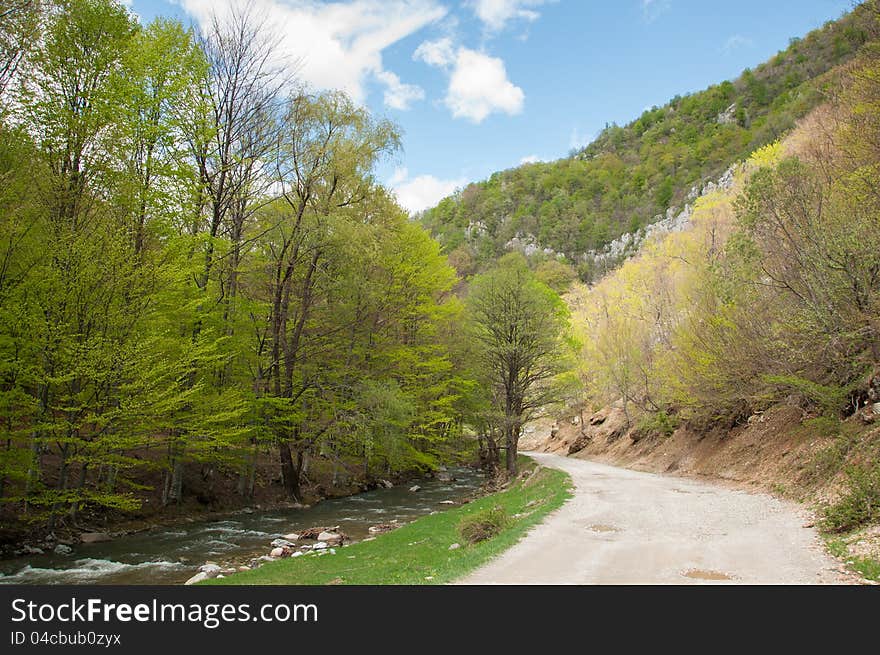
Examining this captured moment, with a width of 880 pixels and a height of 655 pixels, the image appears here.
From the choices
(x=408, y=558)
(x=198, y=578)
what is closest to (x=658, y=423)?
(x=408, y=558)

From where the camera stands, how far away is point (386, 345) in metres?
27.3

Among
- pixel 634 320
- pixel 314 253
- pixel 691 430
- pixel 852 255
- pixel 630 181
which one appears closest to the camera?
pixel 852 255

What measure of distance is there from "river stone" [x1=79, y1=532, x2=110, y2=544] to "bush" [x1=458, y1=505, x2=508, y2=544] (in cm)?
1022

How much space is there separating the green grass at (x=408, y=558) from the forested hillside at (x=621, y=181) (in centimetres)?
7333

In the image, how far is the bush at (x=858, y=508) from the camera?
8234 mm

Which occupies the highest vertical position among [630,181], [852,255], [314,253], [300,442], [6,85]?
[630,181]

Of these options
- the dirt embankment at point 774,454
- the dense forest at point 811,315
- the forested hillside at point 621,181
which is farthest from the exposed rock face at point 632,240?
the dense forest at point 811,315

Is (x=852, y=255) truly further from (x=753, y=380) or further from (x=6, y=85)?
(x=6, y=85)

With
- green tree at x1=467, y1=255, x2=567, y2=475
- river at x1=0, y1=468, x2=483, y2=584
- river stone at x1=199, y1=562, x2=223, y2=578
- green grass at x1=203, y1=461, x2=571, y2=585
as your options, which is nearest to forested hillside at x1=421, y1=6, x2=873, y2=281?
green tree at x1=467, y1=255, x2=567, y2=475

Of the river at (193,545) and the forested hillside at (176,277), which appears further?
the forested hillside at (176,277)

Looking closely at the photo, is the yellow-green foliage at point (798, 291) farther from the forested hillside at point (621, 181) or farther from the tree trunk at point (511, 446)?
the forested hillside at point (621, 181)
